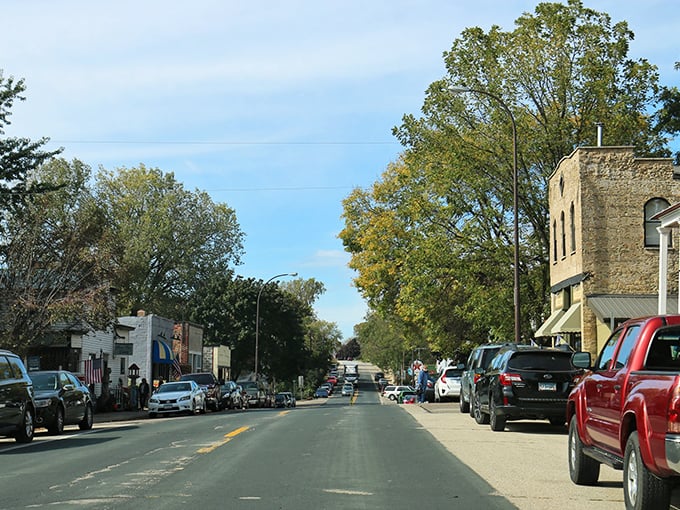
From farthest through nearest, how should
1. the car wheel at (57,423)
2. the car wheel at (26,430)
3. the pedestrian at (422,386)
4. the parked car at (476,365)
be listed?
the pedestrian at (422,386)
the parked car at (476,365)
the car wheel at (57,423)
the car wheel at (26,430)

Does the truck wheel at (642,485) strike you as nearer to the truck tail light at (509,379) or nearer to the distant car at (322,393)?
the truck tail light at (509,379)

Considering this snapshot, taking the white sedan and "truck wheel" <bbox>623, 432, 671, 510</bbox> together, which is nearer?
"truck wheel" <bbox>623, 432, 671, 510</bbox>

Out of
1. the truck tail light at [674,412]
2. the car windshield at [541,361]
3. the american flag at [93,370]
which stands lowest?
the american flag at [93,370]

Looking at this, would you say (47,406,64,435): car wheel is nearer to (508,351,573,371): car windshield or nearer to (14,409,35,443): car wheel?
(14,409,35,443): car wheel

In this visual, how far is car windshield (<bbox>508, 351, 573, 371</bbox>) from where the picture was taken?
19.2 meters

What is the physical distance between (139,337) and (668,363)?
4841 centimetres

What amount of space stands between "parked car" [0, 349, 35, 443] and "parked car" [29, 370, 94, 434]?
815 millimetres

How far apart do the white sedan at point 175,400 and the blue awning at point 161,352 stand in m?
19.2

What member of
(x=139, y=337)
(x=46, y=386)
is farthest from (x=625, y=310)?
(x=139, y=337)

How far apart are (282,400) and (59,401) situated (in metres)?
35.0

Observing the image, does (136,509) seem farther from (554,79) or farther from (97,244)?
(554,79)

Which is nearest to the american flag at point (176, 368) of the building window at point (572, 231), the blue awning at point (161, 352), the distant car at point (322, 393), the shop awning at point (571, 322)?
the blue awning at point (161, 352)

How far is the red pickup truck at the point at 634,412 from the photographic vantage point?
7.30m

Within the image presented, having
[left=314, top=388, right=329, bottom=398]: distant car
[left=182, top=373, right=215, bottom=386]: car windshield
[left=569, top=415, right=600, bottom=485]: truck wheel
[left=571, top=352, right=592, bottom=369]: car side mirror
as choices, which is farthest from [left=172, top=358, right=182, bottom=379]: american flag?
[left=571, top=352, right=592, bottom=369]: car side mirror
